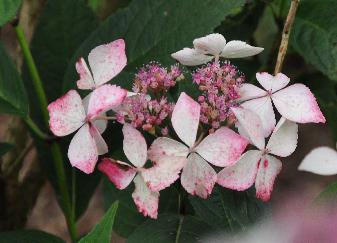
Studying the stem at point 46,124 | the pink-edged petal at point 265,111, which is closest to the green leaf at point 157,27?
the stem at point 46,124

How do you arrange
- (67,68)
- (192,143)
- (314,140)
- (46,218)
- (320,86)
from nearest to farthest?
(192,143) → (67,68) → (320,86) → (46,218) → (314,140)

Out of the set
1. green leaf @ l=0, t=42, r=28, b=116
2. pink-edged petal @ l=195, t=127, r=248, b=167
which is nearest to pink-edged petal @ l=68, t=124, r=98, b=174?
pink-edged petal @ l=195, t=127, r=248, b=167

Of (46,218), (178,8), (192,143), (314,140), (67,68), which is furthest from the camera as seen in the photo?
(314,140)

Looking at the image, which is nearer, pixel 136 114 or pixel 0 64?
pixel 136 114

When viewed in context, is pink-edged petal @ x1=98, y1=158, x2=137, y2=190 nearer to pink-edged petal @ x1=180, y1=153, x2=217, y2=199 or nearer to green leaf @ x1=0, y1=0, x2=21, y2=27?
pink-edged petal @ x1=180, y1=153, x2=217, y2=199

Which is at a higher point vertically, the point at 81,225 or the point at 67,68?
the point at 67,68

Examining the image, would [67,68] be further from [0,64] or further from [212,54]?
[212,54]

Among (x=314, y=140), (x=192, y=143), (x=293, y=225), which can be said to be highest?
(x=192, y=143)

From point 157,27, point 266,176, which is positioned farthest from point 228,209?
point 157,27

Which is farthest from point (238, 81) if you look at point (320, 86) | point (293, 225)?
point (320, 86)
